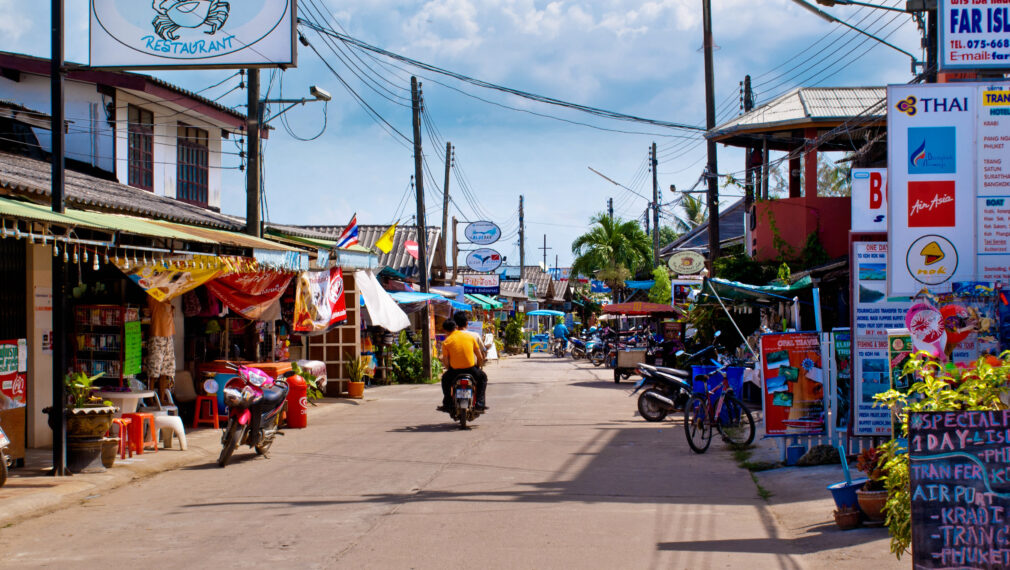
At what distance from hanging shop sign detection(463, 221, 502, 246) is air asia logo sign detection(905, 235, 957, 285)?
32.3 metres

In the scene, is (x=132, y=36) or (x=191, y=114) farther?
(x=191, y=114)

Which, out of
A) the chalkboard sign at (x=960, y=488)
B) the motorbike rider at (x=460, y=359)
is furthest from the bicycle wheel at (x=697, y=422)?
the chalkboard sign at (x=960, y=488)

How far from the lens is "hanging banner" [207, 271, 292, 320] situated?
15.1 m

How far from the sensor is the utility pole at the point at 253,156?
665 inches

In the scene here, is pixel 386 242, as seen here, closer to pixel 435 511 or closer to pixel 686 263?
pixel 686 263

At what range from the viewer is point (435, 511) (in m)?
8.21

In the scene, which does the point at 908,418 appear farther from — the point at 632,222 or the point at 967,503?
the point at 632,222

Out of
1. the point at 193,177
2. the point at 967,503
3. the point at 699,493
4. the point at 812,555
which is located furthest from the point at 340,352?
the point at 967,503

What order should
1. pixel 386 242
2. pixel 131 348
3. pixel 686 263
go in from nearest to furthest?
1. pixel 131 348
2. pixel 386 242
3. pixel 686 263

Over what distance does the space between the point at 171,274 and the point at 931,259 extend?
9387 millimetres

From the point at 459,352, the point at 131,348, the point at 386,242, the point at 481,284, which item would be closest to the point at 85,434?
the point at 131,348

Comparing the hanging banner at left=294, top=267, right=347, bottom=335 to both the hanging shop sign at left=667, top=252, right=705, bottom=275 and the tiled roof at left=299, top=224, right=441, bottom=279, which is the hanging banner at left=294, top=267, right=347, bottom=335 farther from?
the tiled roof at left=299, top=224, right=441, bottom=279

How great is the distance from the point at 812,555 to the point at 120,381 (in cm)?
1038

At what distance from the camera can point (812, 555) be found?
6.70 meters
